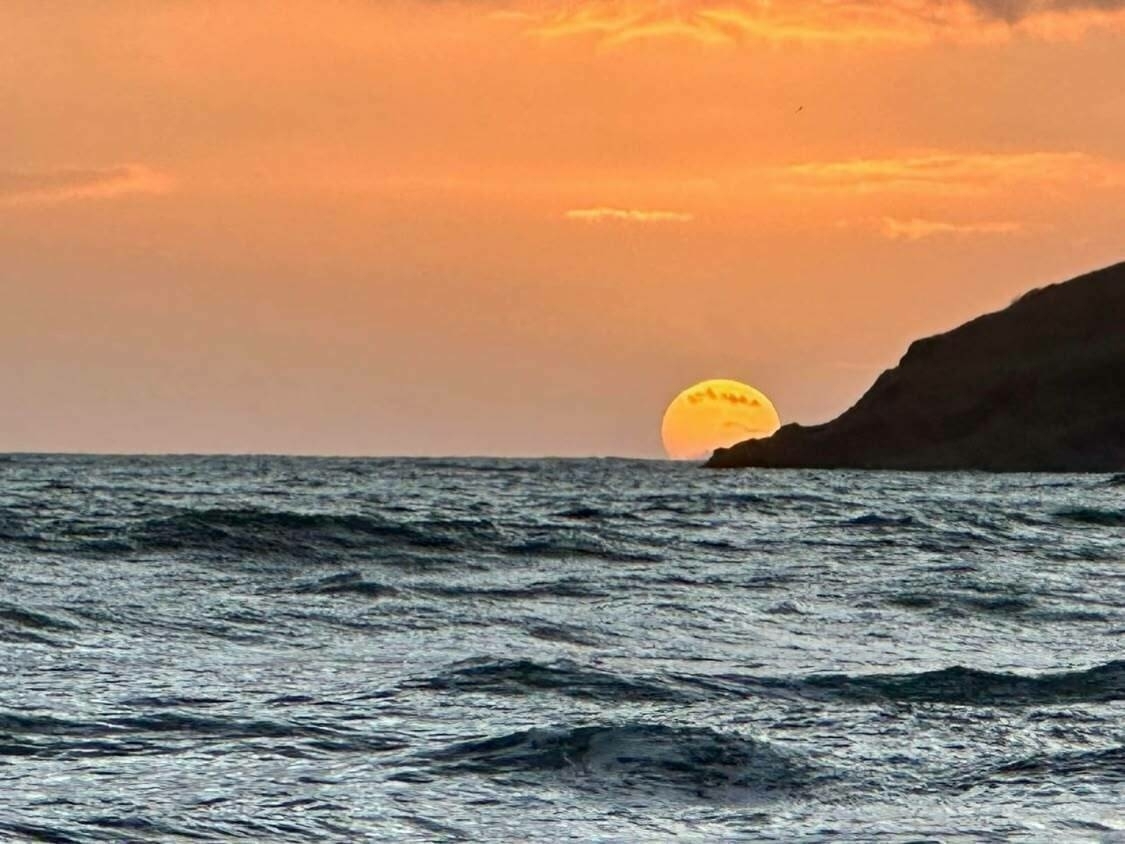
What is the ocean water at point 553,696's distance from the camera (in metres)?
8.47

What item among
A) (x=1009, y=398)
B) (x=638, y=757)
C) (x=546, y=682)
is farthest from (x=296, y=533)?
(x=1009, y=398)

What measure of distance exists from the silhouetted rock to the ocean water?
99.8 meters

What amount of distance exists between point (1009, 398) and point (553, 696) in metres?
119

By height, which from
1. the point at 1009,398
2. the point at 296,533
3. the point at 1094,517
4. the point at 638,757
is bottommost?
the point at 638,757

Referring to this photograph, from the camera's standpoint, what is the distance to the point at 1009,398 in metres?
127

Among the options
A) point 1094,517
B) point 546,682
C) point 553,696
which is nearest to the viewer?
point 553,696

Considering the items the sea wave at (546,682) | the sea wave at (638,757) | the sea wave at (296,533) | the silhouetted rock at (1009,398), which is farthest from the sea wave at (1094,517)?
the silhouetted rock at (1009,398)

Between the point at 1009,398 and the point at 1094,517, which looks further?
the point at 1009,398

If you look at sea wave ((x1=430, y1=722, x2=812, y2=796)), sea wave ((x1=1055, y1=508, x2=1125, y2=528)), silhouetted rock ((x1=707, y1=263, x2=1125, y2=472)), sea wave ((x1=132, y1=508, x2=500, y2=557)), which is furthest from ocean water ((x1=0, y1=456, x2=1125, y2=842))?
silhouetted rock ((x1=707, y1=263, x2=1125, y2=472))

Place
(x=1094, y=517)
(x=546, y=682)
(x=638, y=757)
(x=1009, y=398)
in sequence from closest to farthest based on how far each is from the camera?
(x=638, y=757)
(x=546, y=682)
(x=1094, y=517)
(x=1009, y=398)

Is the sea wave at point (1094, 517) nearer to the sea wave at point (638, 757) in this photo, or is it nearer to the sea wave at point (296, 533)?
the sea wave at point (296, 533)

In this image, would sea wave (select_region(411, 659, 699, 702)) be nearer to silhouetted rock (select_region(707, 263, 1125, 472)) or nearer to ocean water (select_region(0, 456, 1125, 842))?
ocean water (select_region(0, 456, 1125, 842))

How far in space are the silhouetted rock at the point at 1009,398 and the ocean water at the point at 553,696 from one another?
99.8 meters

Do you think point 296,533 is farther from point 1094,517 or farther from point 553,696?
point 1094,517
